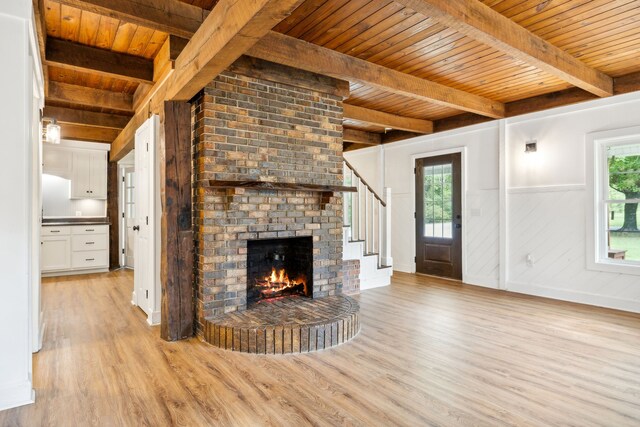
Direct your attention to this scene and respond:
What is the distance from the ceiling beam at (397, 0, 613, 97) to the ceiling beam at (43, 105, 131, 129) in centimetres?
544

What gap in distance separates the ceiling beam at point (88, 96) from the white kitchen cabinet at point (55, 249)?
3.12 m

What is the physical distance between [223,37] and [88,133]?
20.4ft

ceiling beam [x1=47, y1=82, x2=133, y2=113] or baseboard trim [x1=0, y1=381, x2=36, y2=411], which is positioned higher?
ceiling beam [x1=47, y1=82, x2=133, y2=113]

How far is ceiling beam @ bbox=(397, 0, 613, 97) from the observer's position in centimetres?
255

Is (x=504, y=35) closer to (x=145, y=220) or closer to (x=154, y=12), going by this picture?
(x=154, y=12)

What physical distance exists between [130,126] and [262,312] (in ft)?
12.4

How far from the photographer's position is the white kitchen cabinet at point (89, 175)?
7.39 m

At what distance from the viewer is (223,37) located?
7.57ft

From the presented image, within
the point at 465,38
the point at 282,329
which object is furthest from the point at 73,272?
the point at 465,38

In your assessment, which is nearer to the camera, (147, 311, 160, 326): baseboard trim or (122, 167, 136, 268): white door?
(147, 311, 160, 326): baseboard trim

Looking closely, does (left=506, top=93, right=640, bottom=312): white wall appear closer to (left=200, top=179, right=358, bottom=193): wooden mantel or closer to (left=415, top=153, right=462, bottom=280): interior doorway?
(left=415, top=153, right=462, bottom=280): interior doorway

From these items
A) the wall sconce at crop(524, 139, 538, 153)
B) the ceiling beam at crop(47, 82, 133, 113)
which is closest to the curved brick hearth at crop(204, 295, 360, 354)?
the ceiling beam at crop(47, 82, 133, 113)

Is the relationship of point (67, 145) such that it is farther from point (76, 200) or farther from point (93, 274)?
point (93, 274)

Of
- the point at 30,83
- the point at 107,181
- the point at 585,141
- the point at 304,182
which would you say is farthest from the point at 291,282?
the point at 107,181
